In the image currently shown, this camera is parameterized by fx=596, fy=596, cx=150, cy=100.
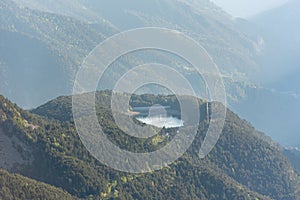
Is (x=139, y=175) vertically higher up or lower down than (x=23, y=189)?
higher up

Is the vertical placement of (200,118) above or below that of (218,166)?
above

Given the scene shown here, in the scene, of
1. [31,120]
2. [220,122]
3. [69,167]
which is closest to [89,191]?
[69,167]

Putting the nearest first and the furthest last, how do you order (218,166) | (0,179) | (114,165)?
(0,179)
(114,165)
(218,166)

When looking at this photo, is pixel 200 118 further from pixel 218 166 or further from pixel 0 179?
pixel 0 179

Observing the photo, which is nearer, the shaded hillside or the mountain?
the shaded hillside

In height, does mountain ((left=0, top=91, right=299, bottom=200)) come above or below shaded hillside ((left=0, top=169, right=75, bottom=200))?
above

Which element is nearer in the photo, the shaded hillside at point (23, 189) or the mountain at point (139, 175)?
the shaded hillside at point (23, 189)

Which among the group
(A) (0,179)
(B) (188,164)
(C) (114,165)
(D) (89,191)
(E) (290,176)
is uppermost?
(E) (290,176)

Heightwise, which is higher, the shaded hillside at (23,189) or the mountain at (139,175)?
the mountain at (139,175)
